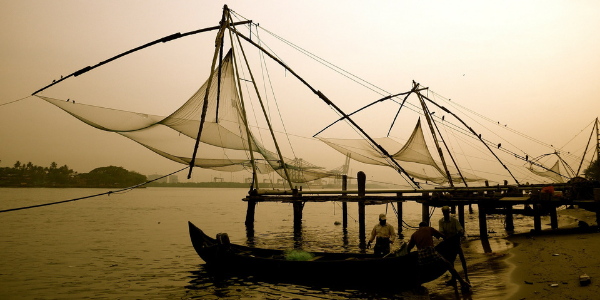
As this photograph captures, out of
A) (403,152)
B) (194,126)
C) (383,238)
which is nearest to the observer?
(383,238)

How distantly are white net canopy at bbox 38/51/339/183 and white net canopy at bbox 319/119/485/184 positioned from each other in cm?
596

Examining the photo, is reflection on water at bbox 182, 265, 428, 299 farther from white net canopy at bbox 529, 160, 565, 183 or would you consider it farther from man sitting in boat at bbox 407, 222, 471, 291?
white net canopy at bbox 529, 160, 565, 183

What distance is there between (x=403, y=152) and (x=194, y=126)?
12816mm

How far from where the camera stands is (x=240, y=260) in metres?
11.9

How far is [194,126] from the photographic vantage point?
15.6 meters

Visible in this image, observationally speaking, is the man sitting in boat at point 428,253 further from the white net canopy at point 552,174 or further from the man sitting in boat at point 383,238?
the white net canopy at point 552,174

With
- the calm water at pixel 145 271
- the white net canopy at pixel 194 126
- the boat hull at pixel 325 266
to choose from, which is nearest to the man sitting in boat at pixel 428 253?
the boat hull at pixel 325 266

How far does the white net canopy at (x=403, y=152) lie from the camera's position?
22.9 m

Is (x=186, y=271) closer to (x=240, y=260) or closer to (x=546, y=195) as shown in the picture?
(x=240, y=260)

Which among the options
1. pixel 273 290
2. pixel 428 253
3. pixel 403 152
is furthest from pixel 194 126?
pixel 403 152

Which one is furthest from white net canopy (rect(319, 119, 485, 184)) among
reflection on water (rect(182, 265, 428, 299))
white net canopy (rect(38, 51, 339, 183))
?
reflection on water (rect(182, 265, 428, 299))

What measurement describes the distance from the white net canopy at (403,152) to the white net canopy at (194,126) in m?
5.96

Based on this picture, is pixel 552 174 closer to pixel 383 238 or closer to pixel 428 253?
pixel 383 238

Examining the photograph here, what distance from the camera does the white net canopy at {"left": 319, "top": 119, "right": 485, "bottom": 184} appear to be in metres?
22.9
